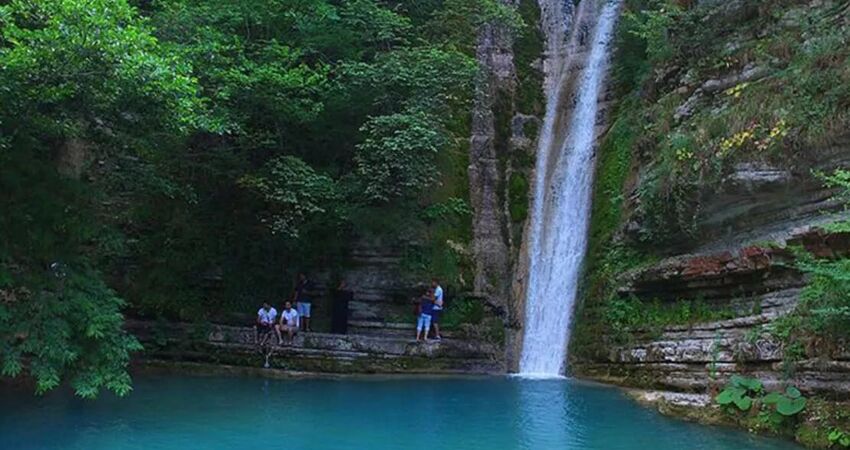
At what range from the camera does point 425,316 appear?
16.2m

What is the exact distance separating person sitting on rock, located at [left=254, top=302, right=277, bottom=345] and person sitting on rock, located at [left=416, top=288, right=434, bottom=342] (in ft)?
10.8

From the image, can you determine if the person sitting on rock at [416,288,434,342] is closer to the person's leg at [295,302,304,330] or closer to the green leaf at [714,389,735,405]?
the person's leg at [295,302,304,330]

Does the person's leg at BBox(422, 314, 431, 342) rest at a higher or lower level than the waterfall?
lower

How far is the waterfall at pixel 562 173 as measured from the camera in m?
16.6

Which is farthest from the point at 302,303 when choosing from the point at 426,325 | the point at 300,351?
the point at 426,325

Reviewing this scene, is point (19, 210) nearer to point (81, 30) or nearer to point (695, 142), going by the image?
point (81, 30)

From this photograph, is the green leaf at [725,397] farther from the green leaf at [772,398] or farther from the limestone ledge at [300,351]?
the limestone ledge at [300,351]

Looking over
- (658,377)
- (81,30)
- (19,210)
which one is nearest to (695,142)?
(658,377)

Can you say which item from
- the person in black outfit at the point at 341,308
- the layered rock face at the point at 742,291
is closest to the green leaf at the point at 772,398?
the layered rock face at the point at 742,291

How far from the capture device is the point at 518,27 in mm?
21469

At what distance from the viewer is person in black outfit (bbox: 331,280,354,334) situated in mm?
17250

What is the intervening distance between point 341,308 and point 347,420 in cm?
751

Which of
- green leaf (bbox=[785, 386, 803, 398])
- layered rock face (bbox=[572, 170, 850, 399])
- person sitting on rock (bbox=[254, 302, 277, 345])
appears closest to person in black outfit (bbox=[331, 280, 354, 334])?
person sitting on rock (bbox=[254, 302, 277, 345])

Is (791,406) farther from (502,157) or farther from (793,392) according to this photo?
(502,157)
